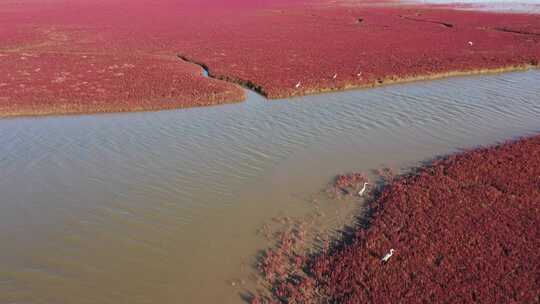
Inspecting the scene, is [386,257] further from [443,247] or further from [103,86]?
[103,86]

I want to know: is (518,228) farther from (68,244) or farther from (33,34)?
(33,34)

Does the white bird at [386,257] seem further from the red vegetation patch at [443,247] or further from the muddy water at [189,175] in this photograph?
the muddy water at [189,175]

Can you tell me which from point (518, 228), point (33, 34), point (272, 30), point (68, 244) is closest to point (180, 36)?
point (272, 30)

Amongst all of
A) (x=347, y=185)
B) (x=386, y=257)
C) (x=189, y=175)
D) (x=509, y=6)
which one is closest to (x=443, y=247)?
(x=386, y=257)

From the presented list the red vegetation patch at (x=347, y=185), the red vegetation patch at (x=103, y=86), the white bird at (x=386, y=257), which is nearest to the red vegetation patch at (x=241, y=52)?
the red vegetation patch at (x=103, y=86)

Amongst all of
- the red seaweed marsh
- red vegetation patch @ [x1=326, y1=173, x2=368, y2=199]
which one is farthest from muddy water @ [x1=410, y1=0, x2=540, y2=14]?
red vegetation patch @ [x1=326, y1=173, x2=368, y2=199]
